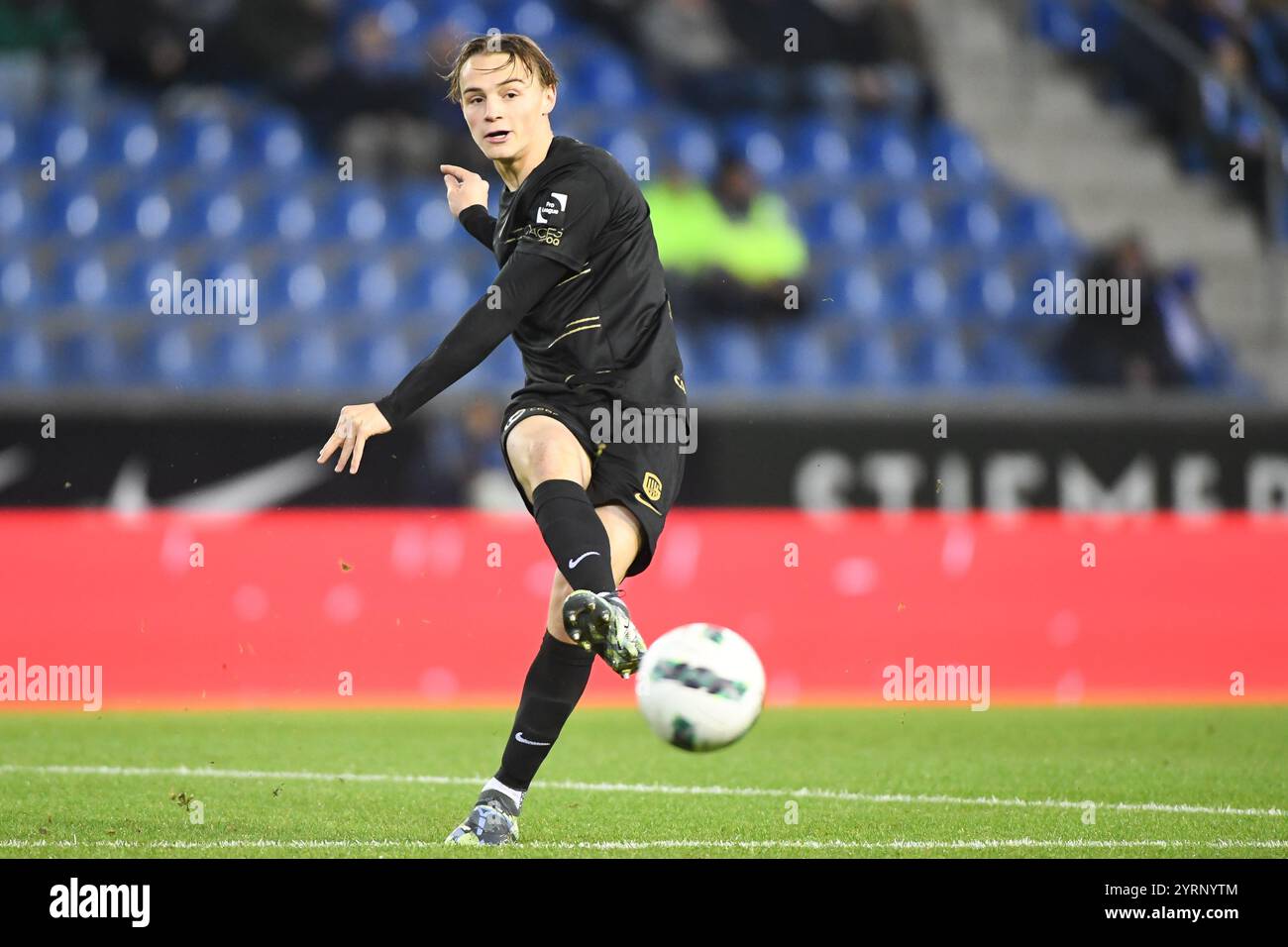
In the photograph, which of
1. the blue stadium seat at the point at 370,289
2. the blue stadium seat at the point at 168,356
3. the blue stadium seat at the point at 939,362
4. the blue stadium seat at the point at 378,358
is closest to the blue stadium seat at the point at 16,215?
the blue stadium seat at the point at 168,356

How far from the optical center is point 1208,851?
15.0 feet

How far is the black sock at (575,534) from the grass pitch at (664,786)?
0.69m

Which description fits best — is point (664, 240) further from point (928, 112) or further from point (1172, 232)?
point (1172, 232)

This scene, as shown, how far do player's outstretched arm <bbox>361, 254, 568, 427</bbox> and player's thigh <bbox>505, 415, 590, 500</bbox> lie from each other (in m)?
0.26

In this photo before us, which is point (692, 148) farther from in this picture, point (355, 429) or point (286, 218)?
point (355, 429)

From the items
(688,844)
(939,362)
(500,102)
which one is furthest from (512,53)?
(939,362)

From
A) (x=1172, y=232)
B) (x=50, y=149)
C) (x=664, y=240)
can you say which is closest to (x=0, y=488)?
(x=50, y=149)

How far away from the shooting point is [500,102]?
493cm

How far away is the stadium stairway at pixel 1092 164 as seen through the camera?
13.6 metres

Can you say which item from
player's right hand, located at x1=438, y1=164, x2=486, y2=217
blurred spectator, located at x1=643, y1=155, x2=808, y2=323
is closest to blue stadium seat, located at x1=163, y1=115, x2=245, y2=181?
blurred spectator, located at x1=643, y1=155, x2=808, y2=323

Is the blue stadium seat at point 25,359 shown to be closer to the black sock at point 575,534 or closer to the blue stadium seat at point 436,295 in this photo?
the blue stadium seat at point 436,295

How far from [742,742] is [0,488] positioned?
15.9ft

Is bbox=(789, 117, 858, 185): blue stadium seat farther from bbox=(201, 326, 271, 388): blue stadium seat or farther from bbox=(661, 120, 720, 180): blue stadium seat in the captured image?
bbox=(201, 326, 271, 388): blue stadium seat

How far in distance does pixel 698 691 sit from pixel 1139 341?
342 inches
